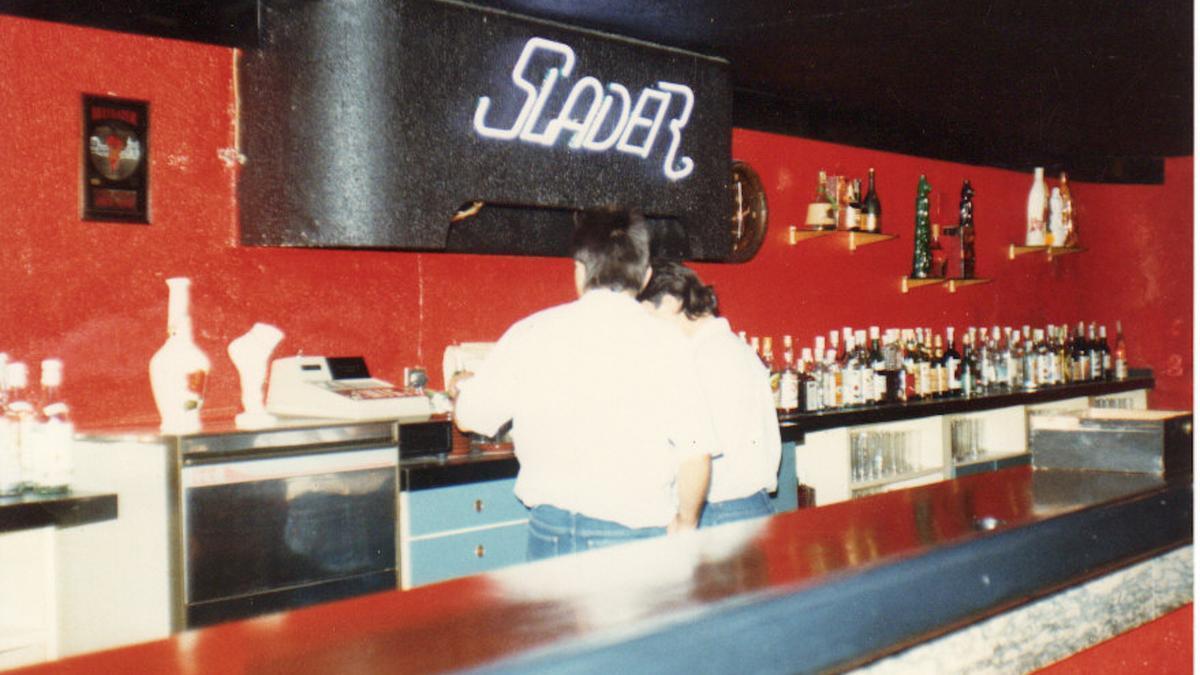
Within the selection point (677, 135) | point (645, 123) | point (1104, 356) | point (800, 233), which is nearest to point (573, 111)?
point (645, 123)

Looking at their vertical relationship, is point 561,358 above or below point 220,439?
above

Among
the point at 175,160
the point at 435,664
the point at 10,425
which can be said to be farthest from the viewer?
the point at 175,160

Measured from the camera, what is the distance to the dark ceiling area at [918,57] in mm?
3869

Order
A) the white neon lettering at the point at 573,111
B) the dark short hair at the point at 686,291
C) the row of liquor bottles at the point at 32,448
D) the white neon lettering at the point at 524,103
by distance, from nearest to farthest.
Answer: the row of liquor bottles at the point at 32,448, the dark short hair at the point at 686,291, the white neon lettering at the point at 524,103, the white neon lettering at the point at 573,111

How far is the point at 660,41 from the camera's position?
4.41 metres

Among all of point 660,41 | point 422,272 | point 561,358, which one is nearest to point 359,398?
point 422,272

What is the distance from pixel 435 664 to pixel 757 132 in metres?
4.71

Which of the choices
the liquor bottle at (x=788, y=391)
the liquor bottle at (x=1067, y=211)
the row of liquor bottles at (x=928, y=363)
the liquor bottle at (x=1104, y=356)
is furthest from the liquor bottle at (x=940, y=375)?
the liquor bottle at (x=1067, y=211)

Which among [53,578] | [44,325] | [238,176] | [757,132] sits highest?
[757,132]

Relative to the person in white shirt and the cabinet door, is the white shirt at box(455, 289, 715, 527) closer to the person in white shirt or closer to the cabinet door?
the person in white shirt

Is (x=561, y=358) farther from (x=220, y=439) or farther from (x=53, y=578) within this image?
(x=53, y=578)

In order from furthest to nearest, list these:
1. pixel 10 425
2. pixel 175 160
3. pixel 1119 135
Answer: pixel 1119 135, pixel 175 160, pixel 10 425

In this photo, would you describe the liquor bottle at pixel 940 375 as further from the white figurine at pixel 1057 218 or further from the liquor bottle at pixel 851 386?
the white figurine at pixel 1057 218

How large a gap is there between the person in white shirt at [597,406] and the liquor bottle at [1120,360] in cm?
542
